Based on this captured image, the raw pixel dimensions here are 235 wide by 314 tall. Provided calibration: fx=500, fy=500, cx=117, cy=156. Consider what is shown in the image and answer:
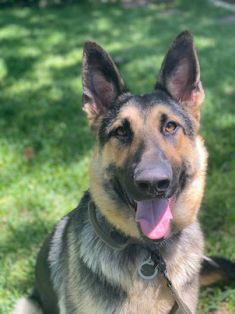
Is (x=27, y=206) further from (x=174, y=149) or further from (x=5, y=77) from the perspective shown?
(x=5, y=77)

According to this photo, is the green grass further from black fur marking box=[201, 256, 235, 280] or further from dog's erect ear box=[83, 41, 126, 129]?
dog's erect ear box=[83, 41, 126, 129]

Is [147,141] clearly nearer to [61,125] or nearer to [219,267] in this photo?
[219,267]

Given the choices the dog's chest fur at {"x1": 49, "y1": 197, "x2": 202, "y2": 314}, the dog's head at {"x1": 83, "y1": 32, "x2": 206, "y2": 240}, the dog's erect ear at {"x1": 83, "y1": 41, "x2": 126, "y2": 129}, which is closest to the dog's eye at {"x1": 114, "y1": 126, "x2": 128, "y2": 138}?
the dog's head at {"x1": 83, "y1": 32, "x2": 206, "y2": 240}

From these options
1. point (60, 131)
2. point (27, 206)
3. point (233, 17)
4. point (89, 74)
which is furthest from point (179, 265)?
point (233, 17)

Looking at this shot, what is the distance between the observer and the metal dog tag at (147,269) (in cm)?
315

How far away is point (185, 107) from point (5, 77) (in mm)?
4973

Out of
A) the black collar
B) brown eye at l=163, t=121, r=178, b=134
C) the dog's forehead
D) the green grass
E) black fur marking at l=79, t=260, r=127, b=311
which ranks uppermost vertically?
the dog's forehead

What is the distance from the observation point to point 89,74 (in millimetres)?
3396

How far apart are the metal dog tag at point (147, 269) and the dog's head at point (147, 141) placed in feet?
0.65

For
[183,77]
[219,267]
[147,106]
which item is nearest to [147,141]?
[147,106]

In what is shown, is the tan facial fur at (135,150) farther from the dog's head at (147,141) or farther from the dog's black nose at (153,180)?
the dog's black nose at (153,180)

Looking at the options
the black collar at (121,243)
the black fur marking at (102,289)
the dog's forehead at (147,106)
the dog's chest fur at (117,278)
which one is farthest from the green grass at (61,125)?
the dog's forehead at (147,106)

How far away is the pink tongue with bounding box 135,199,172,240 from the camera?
299cm

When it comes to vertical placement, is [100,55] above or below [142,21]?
above
